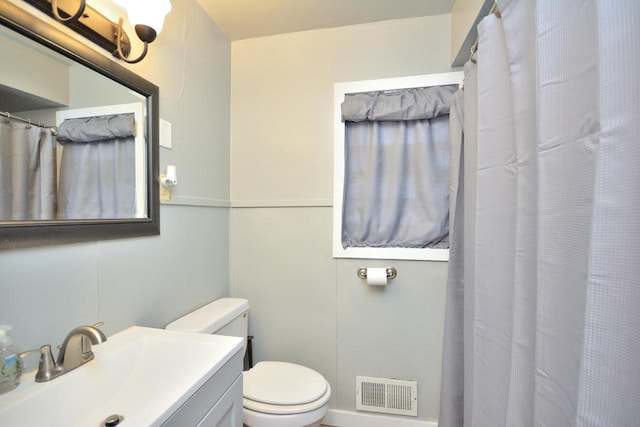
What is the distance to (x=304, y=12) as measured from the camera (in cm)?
148

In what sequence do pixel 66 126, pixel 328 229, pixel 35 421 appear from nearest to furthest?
pixel 35 421 < pixel 66 126 < pixel 328 229

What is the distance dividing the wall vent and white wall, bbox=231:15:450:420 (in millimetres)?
43

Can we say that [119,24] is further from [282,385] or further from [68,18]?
[282,385]

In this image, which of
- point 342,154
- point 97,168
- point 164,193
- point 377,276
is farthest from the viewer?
point 342,154

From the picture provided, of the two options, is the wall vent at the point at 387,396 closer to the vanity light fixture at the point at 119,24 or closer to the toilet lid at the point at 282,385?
the toilet lid at the point at 282,385

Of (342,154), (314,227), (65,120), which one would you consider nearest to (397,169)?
(342,154)

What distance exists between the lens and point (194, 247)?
1.38 meters

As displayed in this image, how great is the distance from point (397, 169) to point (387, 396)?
135cm

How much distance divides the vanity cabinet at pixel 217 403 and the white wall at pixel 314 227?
754 millimetres

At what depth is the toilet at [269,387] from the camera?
1.13 m

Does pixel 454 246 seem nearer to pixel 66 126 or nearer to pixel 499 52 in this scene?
pixel 499 52

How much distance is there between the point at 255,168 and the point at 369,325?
4.02ft

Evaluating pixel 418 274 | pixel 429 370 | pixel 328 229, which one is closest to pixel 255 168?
pixel 328 229

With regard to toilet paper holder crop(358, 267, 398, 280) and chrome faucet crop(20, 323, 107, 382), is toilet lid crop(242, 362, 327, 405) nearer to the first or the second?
toilet paper holder crop(358, 267, 398, 280)
